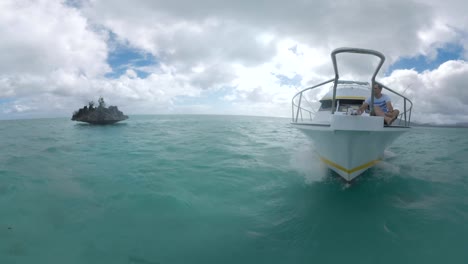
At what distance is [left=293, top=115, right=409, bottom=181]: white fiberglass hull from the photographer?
4633 mm

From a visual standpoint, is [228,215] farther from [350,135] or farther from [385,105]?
[385,105]

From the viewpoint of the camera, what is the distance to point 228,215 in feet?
13.6

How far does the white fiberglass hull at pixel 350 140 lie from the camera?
4.63 meters

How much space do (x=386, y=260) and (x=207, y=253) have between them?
2.75 m

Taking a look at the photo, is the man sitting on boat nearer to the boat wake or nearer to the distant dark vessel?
the boat wake

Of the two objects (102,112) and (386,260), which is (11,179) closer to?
(386,260)

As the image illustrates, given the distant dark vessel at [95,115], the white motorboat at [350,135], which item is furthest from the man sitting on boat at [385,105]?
the distant dark vessel at [95,115]

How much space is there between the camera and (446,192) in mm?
5305

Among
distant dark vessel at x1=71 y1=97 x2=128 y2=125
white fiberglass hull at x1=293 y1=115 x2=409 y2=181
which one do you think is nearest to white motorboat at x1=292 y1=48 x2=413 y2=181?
white fiberglass hull at x1=293 y1=115 x2=409 y2=181

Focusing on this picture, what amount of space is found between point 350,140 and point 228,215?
3472 mm

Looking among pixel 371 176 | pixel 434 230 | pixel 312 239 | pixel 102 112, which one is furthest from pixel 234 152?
pixel 102 112

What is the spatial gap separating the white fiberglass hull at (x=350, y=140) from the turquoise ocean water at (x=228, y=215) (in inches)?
26.9

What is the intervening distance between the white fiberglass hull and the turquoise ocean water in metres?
0.68

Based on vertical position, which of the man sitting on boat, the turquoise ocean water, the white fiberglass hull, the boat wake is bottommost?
the turquoise ocean water
